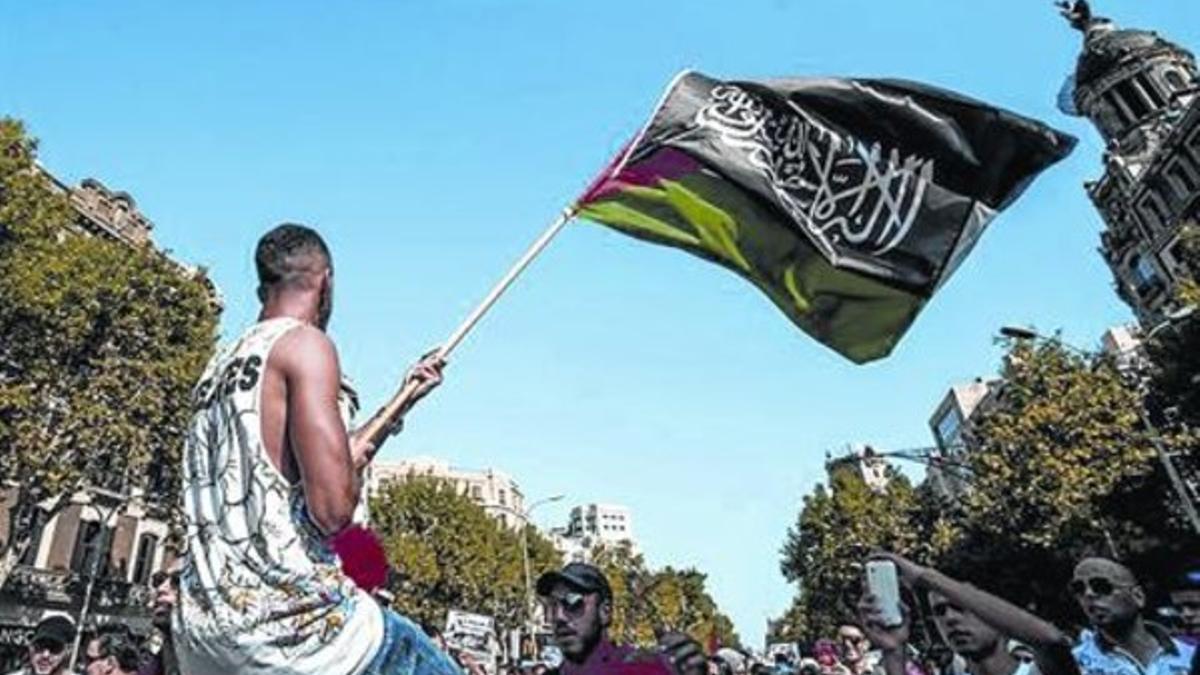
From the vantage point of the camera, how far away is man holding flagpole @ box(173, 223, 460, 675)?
6.71 ft

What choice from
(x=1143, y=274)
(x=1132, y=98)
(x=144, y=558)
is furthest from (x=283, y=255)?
(x=1132, y=98)

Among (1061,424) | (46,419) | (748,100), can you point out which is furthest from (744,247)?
(1061,424)

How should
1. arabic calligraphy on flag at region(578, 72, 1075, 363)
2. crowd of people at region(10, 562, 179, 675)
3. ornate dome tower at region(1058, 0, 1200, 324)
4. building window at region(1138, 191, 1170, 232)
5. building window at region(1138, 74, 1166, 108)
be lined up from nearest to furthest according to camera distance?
crowd of people at region(10, 562, 179, 675) → arabic calligraphy on flag at region(578, 72, 1075, 363) → ornate dome tower at region(1058, 0, 1200, 324) → building window at region(1138, 191, 1170, 232) → building window at region(1138, 74, 1166, 108)

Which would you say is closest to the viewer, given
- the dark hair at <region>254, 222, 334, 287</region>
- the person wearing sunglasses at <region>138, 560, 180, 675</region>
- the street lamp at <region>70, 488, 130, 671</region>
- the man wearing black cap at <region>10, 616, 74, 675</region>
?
the dark hair at <region>254, 222, 334, 287</region>

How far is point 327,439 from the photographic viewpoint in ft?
6.89

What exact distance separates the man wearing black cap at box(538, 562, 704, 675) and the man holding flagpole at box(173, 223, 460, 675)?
6.50 ft

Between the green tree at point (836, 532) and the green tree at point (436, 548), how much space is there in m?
20.3

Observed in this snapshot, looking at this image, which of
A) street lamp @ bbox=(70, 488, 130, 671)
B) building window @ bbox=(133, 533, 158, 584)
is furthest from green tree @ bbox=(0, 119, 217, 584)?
building window @ bbox=(133, 533, 158, 584)

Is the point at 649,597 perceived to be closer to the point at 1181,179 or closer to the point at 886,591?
the point at 1181,179

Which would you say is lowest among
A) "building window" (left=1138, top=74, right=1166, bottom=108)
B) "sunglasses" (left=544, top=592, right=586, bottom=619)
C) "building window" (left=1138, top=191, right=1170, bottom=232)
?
"sunglasses" (left=544, top=592, right=586, bottom=619)

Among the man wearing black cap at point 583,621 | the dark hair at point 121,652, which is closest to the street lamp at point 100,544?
the dark hair at point 121,652

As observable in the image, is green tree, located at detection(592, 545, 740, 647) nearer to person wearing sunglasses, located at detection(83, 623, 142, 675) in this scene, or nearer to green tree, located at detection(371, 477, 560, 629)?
green tree, located at detection(371, 477, 560, 629)

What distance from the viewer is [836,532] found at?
6069cm

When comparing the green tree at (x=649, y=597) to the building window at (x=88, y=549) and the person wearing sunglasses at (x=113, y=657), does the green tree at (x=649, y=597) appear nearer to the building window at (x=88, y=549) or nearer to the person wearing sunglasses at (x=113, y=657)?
the building window at (x=88, y=549)
